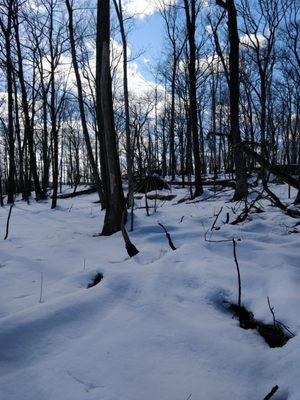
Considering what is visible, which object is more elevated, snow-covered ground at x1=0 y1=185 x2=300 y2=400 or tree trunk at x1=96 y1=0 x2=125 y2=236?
tree trunk at x1=96 y1=0 x2=125 y2=236

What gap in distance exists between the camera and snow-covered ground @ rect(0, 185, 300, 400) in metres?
1.78

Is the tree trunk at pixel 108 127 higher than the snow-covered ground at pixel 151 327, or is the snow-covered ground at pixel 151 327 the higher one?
the tree trunk at pixel 108 127

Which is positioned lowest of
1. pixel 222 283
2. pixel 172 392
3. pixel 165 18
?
pixel 172 392

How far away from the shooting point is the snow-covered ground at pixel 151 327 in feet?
5.82

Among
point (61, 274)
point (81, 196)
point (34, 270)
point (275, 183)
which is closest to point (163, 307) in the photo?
point (61, 274)

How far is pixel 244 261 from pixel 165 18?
21525 mm

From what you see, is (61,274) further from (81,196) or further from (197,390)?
(81,196)

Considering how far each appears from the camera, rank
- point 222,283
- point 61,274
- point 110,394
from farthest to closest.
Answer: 1. point 61,274
2. point 222,283
3. point 110,394

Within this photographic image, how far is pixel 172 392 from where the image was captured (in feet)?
5.67

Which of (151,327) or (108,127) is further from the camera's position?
(108,127)

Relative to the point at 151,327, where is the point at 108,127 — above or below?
above

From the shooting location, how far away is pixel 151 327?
2.34m

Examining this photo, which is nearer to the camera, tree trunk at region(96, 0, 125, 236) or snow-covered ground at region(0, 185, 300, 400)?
snow-covered ground at region(0, 185, 300, 400)

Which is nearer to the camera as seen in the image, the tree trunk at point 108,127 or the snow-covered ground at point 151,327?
the snow-covered ground at point 151,327
